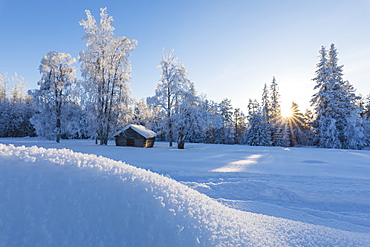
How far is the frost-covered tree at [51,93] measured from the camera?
62.0ft

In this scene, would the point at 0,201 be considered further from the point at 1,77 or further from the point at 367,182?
the point at 1,77

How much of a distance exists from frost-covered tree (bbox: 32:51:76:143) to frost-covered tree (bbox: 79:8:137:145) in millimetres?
3127

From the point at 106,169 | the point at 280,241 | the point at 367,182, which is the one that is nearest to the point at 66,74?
the point at 106,169

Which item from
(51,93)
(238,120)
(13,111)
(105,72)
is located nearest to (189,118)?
(105,72)

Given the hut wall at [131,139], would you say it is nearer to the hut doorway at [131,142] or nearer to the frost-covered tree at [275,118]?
the hut doorway at [131,142]

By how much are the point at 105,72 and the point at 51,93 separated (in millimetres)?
6301

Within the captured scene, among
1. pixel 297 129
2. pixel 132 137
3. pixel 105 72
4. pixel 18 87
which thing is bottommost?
pixel 132 137

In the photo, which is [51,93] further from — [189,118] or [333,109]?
[333,109]

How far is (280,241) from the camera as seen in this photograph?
62.9 inches

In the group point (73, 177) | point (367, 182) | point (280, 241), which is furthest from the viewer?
point (367, 182)

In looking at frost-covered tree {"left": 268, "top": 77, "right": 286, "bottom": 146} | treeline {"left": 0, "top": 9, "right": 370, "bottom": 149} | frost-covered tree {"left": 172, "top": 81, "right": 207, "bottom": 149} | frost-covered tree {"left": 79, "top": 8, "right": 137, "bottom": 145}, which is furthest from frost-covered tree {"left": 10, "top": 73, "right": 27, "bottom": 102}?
frost-covered tree {"left": 268, "top": 77, "right": 286, "bottom": 146}

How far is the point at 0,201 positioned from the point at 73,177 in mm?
420

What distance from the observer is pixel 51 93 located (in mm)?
19000

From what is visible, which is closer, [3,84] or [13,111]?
[13,111]
